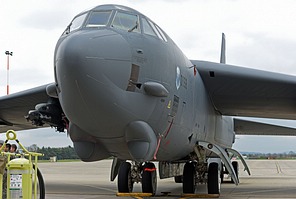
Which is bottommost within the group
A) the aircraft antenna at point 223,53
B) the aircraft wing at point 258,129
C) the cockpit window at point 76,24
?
the aircraft wing at point 258,129

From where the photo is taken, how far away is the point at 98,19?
25.1ft

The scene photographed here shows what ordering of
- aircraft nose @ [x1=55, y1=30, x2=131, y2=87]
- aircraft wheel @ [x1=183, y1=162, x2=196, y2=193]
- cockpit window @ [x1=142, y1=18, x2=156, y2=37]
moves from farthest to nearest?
aircraft wheel @ [x1=183, y1=162, x2=196, y2=193] → cockpit window @ [x1=142, y1=18, x2=156, y2=37] → aircraft nose @ [x1=55, y1=30, x2=131, y2=87]

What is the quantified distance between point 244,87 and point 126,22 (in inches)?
198

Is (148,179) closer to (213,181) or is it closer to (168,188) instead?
(213,181)

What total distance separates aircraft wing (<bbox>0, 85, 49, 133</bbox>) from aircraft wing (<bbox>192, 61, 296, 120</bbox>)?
423cm

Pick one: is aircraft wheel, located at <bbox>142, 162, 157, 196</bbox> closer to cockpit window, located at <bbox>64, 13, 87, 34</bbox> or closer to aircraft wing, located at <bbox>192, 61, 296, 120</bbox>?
aircraft wing, located at <bbox>192, 61, 296, 120</bbox>

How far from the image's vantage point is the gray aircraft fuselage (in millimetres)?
6793

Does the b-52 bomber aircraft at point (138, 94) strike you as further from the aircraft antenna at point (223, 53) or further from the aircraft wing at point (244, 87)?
the aircraft antenna at point (223, 53)

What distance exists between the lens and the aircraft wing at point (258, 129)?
18.1 meters

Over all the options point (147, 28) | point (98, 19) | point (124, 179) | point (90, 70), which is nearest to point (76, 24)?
point (98, 19)

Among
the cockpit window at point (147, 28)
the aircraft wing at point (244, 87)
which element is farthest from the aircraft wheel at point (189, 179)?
the cockpit window at point (147, 28)

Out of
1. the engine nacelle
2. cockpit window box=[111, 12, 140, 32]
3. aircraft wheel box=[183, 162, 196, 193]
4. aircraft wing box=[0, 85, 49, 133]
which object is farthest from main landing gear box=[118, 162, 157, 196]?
cockpit window box=[111, 12, 140, 32]

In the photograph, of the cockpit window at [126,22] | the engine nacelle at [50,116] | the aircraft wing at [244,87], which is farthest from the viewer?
the aircraft wing at [244,87]

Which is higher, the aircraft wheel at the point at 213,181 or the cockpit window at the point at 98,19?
the cockpit window at the point at 98,19
